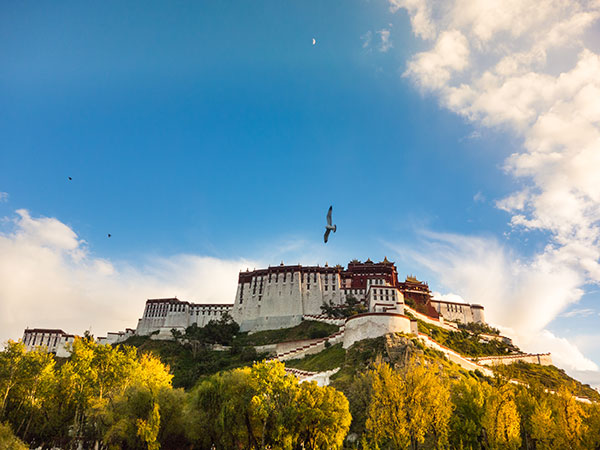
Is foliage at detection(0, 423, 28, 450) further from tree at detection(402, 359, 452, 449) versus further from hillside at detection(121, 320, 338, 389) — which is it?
hillside at detection(121, 320, 338, 389)

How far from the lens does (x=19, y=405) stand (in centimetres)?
3291

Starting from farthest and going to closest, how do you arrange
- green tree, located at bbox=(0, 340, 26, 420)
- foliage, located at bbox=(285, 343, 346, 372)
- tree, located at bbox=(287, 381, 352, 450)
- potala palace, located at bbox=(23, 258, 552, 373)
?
potala palace, located at bbox=(23, 258, 552, 373) < foliage, located at bbox=(285, 343, 346, 372) < green tree, located at bbox=(0, 340, 26, 420) < tree, located at bbox=(287, 381, 352, 450)

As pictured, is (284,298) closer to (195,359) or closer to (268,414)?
(195,359)

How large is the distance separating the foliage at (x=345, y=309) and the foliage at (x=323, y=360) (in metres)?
17.4

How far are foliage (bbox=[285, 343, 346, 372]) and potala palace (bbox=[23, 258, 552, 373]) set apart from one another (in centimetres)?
813

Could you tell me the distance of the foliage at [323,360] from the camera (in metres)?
49.8

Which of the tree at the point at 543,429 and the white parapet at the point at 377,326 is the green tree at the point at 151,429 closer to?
the tree at the point at 543,429

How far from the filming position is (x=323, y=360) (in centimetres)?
5309

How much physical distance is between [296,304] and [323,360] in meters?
34.2

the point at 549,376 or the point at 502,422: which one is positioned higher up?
the point at 549,376

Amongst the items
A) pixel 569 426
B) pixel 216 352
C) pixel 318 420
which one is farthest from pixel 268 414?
pixel 216 352

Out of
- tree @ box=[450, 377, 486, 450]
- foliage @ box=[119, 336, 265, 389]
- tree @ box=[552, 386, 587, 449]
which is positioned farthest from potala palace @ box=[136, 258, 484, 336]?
tree @ box=[552, 386, 587, 449]

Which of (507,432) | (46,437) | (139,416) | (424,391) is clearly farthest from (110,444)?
(507,432)

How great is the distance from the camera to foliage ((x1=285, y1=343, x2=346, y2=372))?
49.8 m
